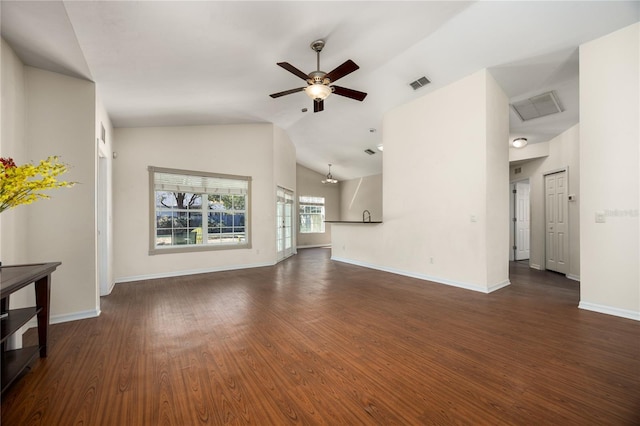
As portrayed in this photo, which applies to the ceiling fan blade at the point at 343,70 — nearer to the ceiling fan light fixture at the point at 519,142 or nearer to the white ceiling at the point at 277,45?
the white ceiling at the point at 277,45

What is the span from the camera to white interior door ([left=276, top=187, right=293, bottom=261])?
7.43 m

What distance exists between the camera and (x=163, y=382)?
6.32 ft

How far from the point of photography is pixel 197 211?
586cm

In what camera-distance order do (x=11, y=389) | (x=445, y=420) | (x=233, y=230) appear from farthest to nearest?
(x=233, y=230) < (x=11, y=389) < (x=445, y=420)

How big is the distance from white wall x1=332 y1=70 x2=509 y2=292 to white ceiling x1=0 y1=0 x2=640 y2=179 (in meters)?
0.41

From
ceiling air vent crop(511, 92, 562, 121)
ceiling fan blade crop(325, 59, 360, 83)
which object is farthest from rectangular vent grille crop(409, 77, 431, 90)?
ceiling fan blade crop(325, 59, 360, 83)

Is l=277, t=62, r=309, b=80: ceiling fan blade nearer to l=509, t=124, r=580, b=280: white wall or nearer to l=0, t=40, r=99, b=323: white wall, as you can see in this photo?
l=0, t=40, r=99, b=323: white wall

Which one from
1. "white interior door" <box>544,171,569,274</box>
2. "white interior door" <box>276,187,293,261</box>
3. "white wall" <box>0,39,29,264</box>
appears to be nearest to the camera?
"white wall" <box>0,39,29,264</box>

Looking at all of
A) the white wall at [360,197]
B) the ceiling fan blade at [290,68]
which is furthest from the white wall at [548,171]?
the ceiling fan blade at [290,68]

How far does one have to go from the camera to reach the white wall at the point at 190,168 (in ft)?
16.6

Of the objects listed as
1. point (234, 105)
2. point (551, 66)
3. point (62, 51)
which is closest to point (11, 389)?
point (62, 51)

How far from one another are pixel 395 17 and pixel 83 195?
164 inches

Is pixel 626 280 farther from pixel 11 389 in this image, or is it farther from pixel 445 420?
pixel 11 389

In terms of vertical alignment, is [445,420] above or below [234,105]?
below
